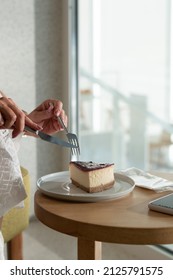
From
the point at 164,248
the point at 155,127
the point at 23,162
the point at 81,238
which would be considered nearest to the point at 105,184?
the point at 81,238

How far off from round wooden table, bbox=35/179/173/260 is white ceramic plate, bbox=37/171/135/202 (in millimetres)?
15

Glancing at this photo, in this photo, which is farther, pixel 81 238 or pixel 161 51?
pixel 161 51

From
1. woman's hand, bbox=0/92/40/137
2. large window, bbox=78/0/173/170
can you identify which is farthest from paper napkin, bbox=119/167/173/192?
large window, bbox=78/0/173/170

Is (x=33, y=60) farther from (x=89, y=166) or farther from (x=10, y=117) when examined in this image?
(x=10, y=117)

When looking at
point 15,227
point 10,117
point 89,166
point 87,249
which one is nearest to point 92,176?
point 89,166

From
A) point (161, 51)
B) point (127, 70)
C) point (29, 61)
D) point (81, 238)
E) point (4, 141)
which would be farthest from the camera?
point (127, 70)

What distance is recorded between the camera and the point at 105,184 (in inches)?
53.3

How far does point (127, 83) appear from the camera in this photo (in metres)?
4.32

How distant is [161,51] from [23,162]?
5.79 feet

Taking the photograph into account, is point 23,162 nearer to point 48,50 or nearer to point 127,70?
point 48,50

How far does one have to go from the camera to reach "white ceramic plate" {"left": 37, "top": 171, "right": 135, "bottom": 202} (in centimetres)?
127

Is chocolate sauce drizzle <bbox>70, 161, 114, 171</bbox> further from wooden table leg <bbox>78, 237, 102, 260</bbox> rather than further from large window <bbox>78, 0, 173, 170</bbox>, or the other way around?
large window <bbox>78, 0, 173, 170</bbox>

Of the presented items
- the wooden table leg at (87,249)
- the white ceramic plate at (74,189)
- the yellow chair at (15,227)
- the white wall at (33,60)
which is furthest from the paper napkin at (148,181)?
the white wall at (33,60)

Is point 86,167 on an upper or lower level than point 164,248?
upper
